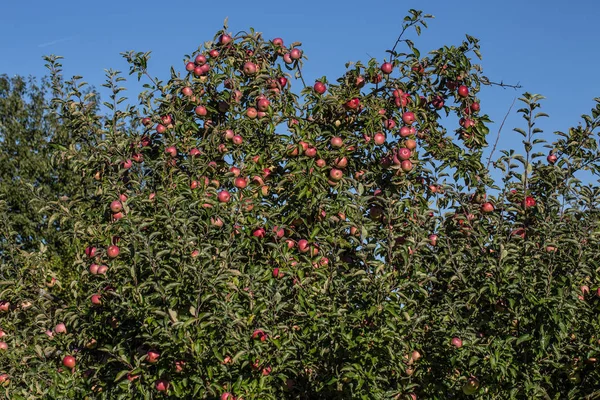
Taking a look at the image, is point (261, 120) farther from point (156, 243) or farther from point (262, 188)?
point (156, 243)

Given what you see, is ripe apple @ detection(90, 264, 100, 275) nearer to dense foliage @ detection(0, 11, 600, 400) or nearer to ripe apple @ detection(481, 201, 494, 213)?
dense foliage @ detection(0, 11, 600, 400)

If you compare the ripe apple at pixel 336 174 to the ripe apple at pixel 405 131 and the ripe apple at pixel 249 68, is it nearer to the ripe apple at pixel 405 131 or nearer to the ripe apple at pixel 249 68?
the ripe apple at pixel 405 131

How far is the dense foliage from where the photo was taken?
5.40 metres

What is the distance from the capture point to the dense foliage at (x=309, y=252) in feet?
17.7

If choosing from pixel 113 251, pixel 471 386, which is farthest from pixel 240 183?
pixel 471 386

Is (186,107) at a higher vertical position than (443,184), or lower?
higher

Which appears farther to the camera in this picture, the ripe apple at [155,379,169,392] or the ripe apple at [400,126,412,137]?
the ripe apple at [400,126,412,137]

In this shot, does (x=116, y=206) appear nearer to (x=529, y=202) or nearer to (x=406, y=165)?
(x=406, y=165)

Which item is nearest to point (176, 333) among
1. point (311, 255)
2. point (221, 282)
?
point (221, 282)

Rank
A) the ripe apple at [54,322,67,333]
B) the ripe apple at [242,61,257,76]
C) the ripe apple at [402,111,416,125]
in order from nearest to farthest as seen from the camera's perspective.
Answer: the ripe apple at [54,322,67,333], the ripe apple at [402,111,416,125], the ripe apple at [242,61,257,76]

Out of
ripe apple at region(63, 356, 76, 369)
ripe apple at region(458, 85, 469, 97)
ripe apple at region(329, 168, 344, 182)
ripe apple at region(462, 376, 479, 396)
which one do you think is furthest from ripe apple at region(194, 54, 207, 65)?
ripe apple at region(462, 376, 479, 396)

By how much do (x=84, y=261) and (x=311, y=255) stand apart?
2.25m

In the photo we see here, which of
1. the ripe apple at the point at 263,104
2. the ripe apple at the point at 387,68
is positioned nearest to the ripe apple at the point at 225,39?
the ripe apple at the point at 263,104

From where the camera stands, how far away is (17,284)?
6.66 meters
